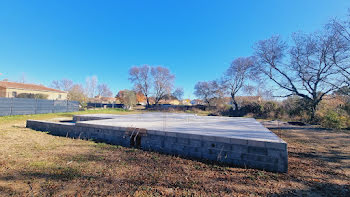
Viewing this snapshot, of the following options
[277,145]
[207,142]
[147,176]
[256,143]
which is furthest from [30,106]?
[277,145]

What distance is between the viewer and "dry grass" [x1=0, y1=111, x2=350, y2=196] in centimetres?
188

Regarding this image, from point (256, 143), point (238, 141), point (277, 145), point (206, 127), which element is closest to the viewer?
point (277, 145)

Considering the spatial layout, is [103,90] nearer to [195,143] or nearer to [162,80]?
[162,80]

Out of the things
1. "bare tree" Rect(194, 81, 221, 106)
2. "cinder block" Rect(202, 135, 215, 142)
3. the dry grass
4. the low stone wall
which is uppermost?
"bare tree" Rect(194, 81, 221, 106)

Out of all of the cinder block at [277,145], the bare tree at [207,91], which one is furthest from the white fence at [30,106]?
the bare tree at [207,91]

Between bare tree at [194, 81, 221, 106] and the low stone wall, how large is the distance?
20177 millimetres

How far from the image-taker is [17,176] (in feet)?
7.11

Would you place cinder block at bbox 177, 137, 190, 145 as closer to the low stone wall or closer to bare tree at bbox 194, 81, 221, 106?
the low stone wall

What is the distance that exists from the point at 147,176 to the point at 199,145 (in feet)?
4.26

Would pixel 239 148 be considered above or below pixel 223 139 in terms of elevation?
below

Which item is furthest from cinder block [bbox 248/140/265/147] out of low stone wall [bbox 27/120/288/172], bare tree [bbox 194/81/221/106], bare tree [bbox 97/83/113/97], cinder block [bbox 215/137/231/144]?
bare tree [bbox 97/83/113/97]

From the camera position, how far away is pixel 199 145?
10.2ft

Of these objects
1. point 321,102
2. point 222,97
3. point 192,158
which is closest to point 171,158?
point 192,158

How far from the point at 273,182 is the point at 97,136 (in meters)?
4.44
